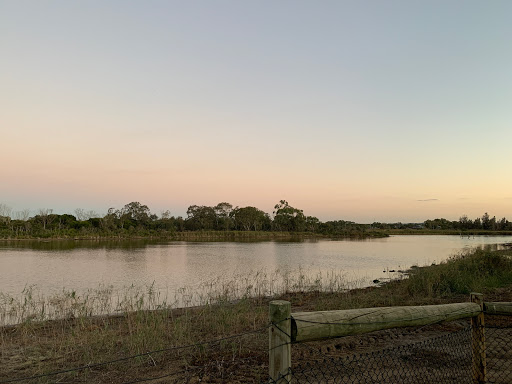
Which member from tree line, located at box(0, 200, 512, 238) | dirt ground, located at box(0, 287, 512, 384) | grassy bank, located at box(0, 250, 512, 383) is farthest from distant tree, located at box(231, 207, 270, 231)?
dirt ground, located at box(0, 287, 512, 384)

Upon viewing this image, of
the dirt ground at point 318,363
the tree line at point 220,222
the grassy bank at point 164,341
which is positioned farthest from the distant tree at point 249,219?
the dirt ground at point 318,363

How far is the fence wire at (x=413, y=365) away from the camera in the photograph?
5.49 m

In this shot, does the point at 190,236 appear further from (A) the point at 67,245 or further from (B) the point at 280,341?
(B) the point at 280,341

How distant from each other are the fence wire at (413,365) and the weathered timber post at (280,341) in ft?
7.90

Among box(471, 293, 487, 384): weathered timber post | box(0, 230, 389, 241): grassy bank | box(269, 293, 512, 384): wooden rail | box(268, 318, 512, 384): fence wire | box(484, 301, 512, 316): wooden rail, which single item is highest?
box(269, 293, 512, 384): wooden rail

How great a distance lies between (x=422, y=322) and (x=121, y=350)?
19.6 ft

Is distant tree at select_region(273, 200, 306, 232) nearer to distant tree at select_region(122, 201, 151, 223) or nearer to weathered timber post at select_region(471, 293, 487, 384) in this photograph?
distant tree at select_region(122, 201, 151, 223)

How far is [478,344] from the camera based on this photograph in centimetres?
441

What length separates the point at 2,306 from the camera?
13273 mm

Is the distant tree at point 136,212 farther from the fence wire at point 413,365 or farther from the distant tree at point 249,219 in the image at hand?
the fence wire at point 413,365

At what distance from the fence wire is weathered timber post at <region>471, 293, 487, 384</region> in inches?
28.7

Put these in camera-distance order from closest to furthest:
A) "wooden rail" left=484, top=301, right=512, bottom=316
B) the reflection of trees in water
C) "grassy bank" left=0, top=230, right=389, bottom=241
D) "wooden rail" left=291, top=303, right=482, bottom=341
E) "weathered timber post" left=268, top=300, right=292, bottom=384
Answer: "weathered timber post" left=268, top=300, right=292, bottom=384 → "wooden rail" left=291, top=303, right=482, bottom=341 → "wooden rail" left=484, top=301, right=512, bottom=316 → the reflection of trees in water → "grassy bank" left=0, top=230, right=389, bottom=241

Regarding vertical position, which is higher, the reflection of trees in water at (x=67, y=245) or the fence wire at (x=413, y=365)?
the fence wire at (x=413, y=365)

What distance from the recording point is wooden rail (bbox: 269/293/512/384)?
2.71m
